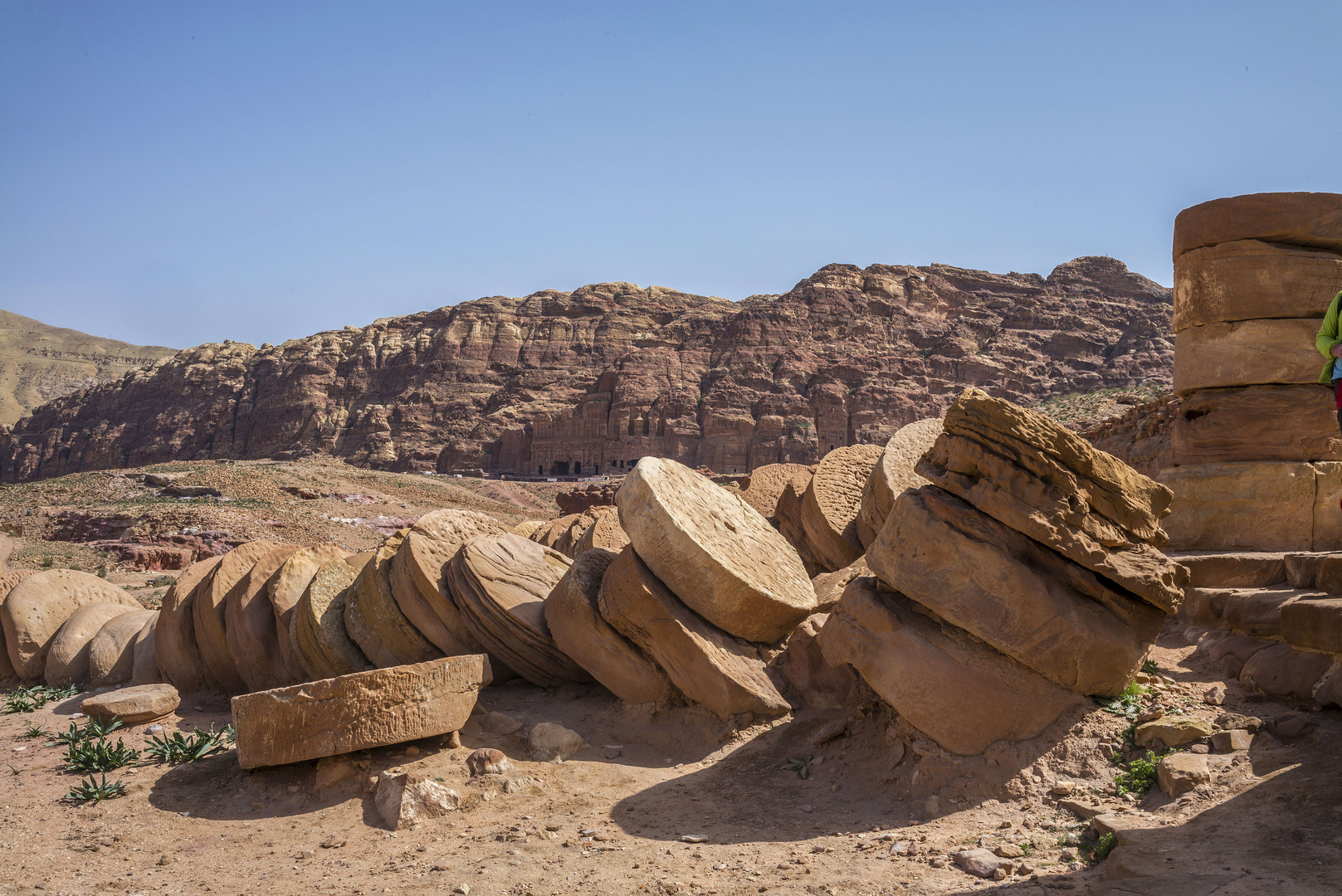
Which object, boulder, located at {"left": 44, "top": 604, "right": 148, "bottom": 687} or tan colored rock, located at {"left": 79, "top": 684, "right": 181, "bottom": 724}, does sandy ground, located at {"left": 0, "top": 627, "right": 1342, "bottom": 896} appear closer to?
tan colored rock, located at {"left": 79, "top": 684, "right": 181, "bottom": 724}

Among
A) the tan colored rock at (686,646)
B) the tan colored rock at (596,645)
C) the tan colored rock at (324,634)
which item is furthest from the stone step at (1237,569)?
the tan colored rock at (324,634)

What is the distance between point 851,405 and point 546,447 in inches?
1029

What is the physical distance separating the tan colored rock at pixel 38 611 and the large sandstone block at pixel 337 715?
511 centimetres

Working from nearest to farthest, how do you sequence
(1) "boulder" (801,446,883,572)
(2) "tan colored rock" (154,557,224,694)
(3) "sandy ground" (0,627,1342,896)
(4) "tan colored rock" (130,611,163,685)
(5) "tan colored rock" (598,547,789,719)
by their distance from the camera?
(3) "sandy ground" (0,627,1342,896) → (5) "tan colored rock" (598,547,789,719) → (2) "tan colored rock" (154,557,224,694) → (4) "tan colored rock" (130,611,163,685) → (1) "boulder" (801,446,883,572)

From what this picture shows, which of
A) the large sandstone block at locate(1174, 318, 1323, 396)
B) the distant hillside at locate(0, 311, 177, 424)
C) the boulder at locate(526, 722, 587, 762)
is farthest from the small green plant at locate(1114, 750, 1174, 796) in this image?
A: the distant hillside at locate(0, 311, 177, 424)

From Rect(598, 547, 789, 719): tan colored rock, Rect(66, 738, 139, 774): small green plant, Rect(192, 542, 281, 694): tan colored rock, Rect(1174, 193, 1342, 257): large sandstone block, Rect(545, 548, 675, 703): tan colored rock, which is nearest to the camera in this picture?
Rect(598, 547, 789, 719): tan colored rock

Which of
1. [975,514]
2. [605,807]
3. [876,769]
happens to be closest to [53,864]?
[605,807]

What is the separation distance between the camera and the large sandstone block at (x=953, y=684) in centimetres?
426

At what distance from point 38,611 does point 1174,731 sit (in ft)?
32.4

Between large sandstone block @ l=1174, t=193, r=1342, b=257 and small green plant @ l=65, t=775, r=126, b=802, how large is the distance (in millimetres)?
8832

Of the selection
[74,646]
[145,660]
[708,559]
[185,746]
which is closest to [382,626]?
[185,746]

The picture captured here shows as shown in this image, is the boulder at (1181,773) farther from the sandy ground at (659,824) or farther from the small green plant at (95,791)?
Answer: the small green plant at (95,791)

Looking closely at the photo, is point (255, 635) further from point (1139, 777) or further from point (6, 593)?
point (1139, 777)

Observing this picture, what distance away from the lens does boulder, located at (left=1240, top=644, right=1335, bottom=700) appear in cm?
418
